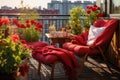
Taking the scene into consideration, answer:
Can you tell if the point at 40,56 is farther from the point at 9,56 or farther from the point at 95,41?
the point at 9,56

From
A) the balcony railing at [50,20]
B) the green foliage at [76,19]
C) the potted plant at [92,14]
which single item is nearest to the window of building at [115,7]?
the potted plant at [92,14]

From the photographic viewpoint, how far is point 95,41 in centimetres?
484

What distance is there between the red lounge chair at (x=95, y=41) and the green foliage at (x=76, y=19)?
2.32ft

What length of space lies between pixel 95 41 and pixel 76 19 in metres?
1.80

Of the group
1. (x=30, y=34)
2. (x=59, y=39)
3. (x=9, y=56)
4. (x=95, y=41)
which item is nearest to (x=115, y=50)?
(x=95, y=41)

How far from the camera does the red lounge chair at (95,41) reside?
15.4 ft

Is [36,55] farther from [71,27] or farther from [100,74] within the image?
[71,27]

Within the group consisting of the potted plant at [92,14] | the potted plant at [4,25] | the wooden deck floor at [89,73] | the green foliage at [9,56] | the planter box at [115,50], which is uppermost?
the potted plant at [92,14]

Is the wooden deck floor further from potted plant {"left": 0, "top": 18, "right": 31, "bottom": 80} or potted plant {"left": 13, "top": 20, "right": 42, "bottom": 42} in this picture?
potted plant {"left": 0, "top": 18, "right": 31, "bottom": 80}

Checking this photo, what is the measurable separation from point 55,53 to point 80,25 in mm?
2338

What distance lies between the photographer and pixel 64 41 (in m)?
5.81

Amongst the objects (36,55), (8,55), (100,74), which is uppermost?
(8,55)

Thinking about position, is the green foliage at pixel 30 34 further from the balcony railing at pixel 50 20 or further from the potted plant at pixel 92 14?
the balcony railing at pixel 50 20

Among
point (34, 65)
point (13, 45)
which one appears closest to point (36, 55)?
point (34, 65)
